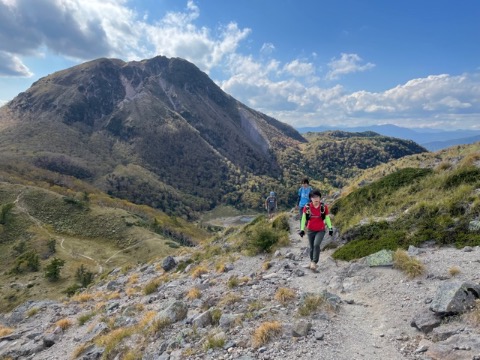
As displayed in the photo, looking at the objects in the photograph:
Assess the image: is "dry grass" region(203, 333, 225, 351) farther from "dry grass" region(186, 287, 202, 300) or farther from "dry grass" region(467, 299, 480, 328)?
"dry grass" region(467, 299, 480, 328)

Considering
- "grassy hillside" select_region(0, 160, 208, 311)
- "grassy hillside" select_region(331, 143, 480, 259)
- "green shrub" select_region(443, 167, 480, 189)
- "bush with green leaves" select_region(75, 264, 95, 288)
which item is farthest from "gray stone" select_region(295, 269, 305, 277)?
"bush with green leaves" select_region(75, 264, 95, 288)

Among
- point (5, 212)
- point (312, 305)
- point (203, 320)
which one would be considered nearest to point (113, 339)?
point (203, 320)

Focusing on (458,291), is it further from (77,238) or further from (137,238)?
(77,238)

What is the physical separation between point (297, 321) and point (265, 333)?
37.8 inches

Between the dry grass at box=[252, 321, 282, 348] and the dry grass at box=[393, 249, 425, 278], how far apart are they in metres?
4.99

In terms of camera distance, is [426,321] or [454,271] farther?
[454,271]

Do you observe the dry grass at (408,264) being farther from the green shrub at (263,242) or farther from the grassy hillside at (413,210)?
the green shrub at (263,242)

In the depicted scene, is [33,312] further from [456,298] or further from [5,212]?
[5,212]

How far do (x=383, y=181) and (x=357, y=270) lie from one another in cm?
1182

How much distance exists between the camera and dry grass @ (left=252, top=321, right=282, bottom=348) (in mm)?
9172

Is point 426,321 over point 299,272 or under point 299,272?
over

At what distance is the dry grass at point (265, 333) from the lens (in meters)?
9.17

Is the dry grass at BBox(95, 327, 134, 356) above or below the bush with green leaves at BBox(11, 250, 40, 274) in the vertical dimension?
above

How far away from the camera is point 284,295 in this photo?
11500 mm
